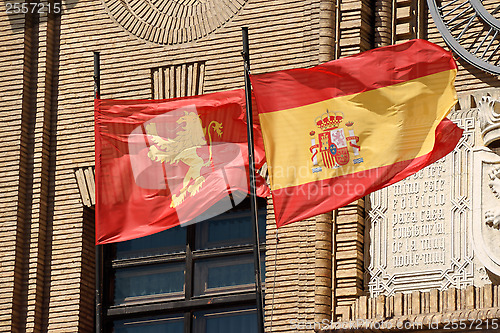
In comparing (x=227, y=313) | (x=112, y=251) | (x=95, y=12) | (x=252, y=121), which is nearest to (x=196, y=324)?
(x=227, y=313)

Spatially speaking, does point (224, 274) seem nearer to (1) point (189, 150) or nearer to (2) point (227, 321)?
(2) point (227, 321)

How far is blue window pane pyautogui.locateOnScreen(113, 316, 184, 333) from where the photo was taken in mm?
15883

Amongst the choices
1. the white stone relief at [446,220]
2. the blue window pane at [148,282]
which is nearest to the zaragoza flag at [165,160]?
the white stone relief at [446,220]

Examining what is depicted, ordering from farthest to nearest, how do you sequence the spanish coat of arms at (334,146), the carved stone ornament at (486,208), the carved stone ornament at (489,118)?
the carved stone ornament at (489,118)
the carved stone ornament at (486,208)
the spanish coat of arms at (334,146)

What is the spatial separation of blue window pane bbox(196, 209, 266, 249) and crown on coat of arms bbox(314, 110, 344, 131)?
2217mm

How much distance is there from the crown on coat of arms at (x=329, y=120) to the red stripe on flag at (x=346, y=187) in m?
0.53

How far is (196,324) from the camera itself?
51.8 feet

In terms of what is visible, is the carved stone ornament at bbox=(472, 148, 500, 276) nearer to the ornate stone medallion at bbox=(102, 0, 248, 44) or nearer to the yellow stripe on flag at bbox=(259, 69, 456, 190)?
the yellow stripe on flag at bbox=(259, 69, 456, 190)

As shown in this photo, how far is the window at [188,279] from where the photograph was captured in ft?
51.5

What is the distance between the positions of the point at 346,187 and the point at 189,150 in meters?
1.78

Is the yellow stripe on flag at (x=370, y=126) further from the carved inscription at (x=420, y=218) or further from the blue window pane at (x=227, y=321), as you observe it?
the blue window pane at (x=227, y=321)


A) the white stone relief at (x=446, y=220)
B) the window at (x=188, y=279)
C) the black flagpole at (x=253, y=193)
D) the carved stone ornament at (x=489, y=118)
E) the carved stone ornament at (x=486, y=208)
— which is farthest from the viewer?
the window at (x=188, y=279)

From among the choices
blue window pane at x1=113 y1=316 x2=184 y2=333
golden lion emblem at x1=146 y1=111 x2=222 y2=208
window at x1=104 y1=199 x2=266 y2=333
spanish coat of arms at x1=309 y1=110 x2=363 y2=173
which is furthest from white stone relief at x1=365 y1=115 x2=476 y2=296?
blue window pane at x1=113 y1=316 x2=184 y2=333

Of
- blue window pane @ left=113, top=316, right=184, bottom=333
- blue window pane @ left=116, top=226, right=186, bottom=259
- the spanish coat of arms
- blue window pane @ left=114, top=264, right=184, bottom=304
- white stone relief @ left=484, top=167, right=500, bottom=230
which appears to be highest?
the spanish coat of arms
